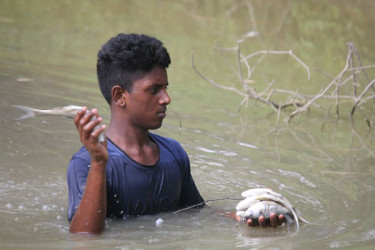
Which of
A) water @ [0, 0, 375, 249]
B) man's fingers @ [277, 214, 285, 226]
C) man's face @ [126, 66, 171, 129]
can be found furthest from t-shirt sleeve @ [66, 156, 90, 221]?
man's fingers @ [277, 214, 285, 226]

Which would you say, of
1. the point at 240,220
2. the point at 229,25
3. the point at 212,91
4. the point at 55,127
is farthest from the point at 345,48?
the point at 240,220

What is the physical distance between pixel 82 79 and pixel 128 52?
155 inches

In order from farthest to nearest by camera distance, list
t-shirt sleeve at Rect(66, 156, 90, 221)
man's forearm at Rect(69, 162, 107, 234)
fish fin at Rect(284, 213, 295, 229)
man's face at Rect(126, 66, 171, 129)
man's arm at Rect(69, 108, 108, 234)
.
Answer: fish fin at Rect(284, 213, 295, 229) < man's face at Rect(126, 66, 171, 129) < t-shirt sleeve at Rect(66, 156, 90, 221) < man's forearm at Rect(69, 162, 107, 234) < man's arm at Rect(69, 108, 108, 234)

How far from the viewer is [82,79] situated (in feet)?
23.5

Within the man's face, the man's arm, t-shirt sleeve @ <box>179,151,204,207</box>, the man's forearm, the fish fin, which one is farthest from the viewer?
t-shirt sleeve @ <box>179,151,204,207</box>

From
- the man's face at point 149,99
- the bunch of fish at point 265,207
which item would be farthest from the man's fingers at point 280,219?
the man's face at point 149,99

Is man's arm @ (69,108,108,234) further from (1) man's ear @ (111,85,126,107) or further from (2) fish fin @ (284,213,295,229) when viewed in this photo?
(2) fish fin @ (284,213,295,229)

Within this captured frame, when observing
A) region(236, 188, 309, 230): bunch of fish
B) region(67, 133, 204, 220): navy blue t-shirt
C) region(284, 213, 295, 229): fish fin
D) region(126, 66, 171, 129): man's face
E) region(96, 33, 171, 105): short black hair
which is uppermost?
region(96, 33, 171, 105): short black hair

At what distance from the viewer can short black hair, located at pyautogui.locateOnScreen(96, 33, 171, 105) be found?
333 cm

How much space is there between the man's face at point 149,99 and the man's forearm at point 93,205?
486mm

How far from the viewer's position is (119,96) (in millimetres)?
3439

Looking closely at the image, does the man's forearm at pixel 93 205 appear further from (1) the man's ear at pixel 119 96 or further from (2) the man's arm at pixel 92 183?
(1) the man's ear at pixel 119 96

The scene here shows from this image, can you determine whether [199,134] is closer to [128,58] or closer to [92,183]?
[128,58]

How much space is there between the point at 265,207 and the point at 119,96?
98cm
